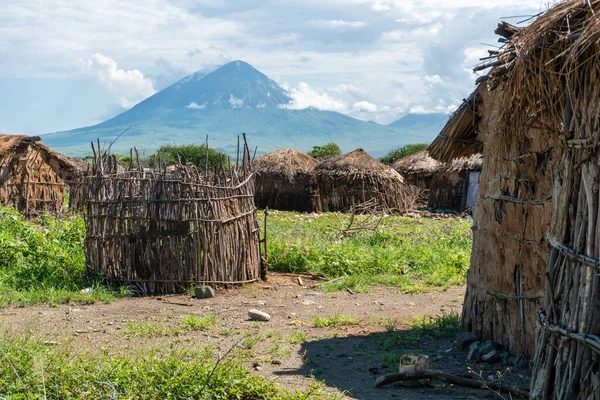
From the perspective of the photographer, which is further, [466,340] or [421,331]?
[421,331]

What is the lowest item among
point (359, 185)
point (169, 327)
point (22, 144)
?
point (169, 327)

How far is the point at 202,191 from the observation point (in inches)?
365

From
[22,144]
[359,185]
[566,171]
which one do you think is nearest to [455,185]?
[359,185]

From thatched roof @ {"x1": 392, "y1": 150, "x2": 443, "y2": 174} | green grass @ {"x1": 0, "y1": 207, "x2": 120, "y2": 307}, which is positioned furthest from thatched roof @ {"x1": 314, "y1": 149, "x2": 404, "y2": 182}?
green grass @ {"x1": 0, "y1": 207, "x2": 120, "y2": 307}

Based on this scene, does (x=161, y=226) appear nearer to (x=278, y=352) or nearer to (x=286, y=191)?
(x=278, y=352)

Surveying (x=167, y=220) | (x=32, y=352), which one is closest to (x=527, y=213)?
(x=32, y=352)

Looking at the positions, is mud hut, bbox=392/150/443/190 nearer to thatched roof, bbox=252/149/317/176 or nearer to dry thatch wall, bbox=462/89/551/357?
thatched roof, bbox=252/149/317/176

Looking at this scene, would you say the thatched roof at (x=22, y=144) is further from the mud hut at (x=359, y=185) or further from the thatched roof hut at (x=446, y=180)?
the thatched roof hut at (x=446, y=180)

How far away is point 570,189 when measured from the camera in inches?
159

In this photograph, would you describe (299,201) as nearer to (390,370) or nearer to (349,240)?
(349,240)

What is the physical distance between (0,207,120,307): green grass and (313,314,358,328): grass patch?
2824 mm

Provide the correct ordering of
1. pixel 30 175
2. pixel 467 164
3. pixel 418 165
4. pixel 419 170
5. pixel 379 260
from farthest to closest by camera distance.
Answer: pixel 418 165 → pixel 419 170 → pixel 467 164 → pixel 30 175 → pixel 379 260

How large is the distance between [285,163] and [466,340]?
21.1m

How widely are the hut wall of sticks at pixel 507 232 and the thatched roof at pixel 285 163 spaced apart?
65.6 feet
